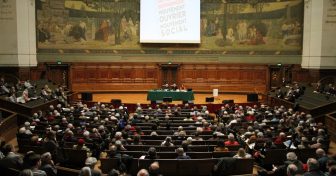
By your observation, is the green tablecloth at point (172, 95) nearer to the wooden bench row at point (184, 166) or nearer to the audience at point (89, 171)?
the wooden bench row at point (184, 166)

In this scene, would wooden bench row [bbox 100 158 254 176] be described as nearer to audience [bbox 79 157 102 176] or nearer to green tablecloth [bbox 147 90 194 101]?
audience [bbox 79 157 102 176]

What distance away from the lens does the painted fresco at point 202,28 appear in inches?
1126

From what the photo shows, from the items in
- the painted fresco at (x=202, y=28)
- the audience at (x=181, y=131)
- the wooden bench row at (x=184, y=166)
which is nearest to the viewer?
the wooden bench row at (x=184, y=166)

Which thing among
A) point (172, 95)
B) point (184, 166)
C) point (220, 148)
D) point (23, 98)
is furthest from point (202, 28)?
point (184, 166)

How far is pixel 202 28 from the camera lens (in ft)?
96.9

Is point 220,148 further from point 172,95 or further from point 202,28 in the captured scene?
point 202,28

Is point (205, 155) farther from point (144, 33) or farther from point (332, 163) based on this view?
point (144, 33)

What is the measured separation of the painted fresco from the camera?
93.9 feet

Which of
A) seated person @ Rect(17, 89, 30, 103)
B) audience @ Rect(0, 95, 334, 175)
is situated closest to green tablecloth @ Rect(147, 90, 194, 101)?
audience @ Rect(0, 95, 334, 175)

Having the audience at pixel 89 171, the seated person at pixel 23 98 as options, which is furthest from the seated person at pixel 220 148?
the seated person at pixel 23 98

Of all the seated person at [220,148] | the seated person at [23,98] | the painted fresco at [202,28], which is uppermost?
the painted fresco at [202,28]

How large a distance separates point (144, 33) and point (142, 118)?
13963mm

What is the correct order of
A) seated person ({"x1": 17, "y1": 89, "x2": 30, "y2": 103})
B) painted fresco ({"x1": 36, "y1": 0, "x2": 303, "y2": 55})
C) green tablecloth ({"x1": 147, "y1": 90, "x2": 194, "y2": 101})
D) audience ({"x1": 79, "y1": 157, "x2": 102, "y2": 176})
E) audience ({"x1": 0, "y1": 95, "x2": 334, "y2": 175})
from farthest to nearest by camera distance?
1. painted fresco ({"x1": 36, "y1": 0, "x2": 303, "y2": 55})
2. green tablecloth ({"x1": 147, "y1": 90, "x2": 194, "y2": 101})
3. seated person ({"x1": 17, "y1": 89, "x2": 30, "y2": 103})
4. audience ({"x1": 0, "y1": 95, "x2": 334, "y2": 175})
5. audience ({"x1": 79, "y1": 157, "x2": 102, "y2": 176})

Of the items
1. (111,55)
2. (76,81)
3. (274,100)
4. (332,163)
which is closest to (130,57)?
(111,55)
